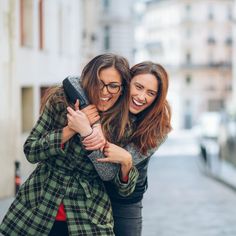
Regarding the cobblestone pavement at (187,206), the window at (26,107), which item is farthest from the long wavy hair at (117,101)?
the window at (26,107)

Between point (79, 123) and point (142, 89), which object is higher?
point (142, 89)

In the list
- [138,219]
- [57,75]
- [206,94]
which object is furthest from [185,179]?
[206,94]

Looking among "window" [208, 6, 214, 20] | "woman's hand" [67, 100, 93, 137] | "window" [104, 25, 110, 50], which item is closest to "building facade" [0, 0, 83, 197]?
"woman's hand" [67, 100, 93, 137]

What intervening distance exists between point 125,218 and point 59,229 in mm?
347

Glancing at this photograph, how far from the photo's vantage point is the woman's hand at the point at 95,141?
371 cm

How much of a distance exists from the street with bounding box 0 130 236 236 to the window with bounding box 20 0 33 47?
476 cm

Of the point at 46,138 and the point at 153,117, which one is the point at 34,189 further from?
the point at 153,117

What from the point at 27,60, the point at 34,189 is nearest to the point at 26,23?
the point at 27,60

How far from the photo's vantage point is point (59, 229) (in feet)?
12.8

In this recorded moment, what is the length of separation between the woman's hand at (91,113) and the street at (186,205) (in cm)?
744

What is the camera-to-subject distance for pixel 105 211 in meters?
3.90

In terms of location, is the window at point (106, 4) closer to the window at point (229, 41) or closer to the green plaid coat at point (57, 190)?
the green plaid coat at point (57, 190)

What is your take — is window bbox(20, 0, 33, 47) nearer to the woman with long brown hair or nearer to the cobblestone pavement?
the cobblestone pavement

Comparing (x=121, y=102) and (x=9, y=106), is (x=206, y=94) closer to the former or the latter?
(x=9, y=106)
